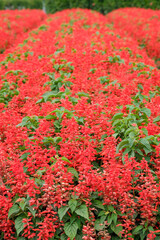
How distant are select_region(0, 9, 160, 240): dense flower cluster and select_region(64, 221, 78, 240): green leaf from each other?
1cm

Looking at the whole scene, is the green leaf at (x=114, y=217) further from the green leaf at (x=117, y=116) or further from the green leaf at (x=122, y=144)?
the green leaf at (x=117, y=116)

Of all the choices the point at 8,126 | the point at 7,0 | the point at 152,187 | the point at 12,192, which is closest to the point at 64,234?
the point at 12,192

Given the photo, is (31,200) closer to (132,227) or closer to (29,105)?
(132,227)

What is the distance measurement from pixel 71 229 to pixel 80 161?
77 cm

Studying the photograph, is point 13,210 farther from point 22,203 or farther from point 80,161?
point 80,161

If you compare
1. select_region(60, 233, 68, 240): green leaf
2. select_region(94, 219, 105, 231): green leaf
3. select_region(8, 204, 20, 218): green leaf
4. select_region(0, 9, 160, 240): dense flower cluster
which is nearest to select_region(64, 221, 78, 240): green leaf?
select_region(0, 9, 160, 240): dense flower cluster

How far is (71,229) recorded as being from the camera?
267 cm

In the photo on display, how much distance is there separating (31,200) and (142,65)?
4.87m

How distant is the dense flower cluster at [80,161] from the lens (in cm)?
270

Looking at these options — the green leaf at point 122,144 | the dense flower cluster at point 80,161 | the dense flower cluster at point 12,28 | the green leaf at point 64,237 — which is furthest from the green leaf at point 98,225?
the dense flower cluster at point 12,28

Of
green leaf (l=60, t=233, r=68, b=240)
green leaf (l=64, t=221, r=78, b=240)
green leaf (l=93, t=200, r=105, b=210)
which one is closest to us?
green leaf (l=64, t=221, r=78, b=240)

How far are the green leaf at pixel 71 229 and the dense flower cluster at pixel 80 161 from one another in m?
0.01

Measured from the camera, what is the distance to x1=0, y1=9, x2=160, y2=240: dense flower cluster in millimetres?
2699

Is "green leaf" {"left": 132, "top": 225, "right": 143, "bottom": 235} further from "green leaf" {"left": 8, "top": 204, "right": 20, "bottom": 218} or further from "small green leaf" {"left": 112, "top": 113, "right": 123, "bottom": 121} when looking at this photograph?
"small green leaf" {"left": 112, "top": 113, "right": 123, "bottom": 121}
